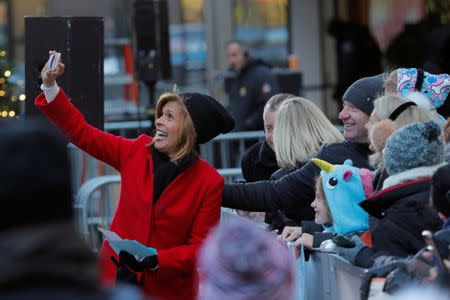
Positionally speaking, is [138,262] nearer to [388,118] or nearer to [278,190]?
[278,190]

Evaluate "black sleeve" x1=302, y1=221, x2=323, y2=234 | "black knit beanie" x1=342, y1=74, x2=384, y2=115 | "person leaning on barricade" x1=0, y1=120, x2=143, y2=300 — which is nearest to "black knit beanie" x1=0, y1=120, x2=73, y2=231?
"person leaning on barricade" x1=0, y1=120, x2=143, y2=300

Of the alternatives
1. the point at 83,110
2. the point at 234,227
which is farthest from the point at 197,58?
the point at 234,227

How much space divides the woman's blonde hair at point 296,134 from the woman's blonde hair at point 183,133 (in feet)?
2.94

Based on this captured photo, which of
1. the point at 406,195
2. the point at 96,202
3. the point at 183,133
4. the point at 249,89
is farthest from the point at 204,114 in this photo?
the point at 249,89

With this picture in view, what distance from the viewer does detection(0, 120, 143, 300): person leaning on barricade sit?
2.68m

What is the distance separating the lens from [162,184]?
245 inches

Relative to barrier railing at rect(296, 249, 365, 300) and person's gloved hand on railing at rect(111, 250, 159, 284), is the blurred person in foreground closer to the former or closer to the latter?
barrier railing at rect(296, 249, 365, 300)

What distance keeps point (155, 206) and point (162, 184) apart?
0.12 meters

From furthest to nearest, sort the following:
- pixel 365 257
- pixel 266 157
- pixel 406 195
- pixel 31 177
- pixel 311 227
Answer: pixel 266 157, pixel 311 227, pixel 365 257, pixel 406 195, pixel 31 177

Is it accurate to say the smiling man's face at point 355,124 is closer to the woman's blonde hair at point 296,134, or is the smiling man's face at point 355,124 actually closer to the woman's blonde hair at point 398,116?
the woman's blonde hair at point 296,134

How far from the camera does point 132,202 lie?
6.17 m

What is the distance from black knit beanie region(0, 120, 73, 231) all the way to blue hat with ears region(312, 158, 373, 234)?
3.33 m

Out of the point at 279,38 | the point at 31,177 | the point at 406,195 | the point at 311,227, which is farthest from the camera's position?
the point at 279,38

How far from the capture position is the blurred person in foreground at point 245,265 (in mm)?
3332
